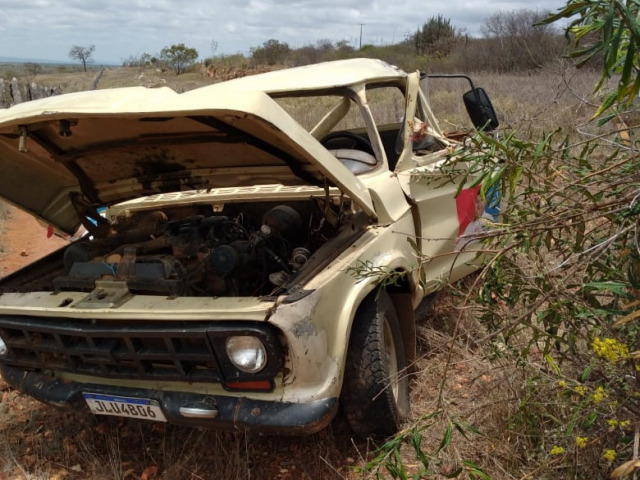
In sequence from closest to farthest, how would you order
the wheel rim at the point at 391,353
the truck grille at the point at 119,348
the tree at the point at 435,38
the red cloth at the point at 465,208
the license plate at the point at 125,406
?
the truck grille at the point at 119,348 → the license plate at the point at 125,406 → the wheel rim at the point at 391,353 → the red cloth at the point at 465,208 → the tree at the point at 435,38

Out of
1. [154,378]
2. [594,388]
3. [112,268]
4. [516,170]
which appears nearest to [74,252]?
[112,268]

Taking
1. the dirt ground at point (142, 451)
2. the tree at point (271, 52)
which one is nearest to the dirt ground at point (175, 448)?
the dirt ground at point (142, 451)

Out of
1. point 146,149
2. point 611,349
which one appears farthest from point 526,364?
point 146,149

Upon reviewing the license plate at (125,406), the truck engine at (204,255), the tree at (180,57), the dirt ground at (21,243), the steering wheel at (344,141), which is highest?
the tree at (180,57)

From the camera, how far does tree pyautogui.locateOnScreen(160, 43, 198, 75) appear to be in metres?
36.4

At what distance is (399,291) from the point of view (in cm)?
328

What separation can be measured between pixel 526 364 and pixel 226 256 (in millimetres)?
1510

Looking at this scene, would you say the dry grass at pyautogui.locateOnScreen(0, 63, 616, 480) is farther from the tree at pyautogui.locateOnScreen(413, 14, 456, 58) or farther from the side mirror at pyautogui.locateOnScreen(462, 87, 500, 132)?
the tree at pyautogui.locateOnScreen(413, 14, 456, 58)

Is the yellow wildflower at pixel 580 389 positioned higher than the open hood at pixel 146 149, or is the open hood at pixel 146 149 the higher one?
the open hood at pixel 146 149

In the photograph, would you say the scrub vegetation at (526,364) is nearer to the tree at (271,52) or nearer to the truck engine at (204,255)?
the truck engine at (204,255)

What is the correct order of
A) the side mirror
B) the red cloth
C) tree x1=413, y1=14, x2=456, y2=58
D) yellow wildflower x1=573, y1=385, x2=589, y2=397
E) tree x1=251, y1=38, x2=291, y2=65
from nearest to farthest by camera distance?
yellow wildflower x1=573, y1=385, x2=589, y2=397, the side mirror, the red cloth, tree x1=413, y1=14, x2=456, y2=58, tree x1=251, y1=38, x2=291, y2=65

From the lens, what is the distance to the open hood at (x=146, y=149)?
235 cm

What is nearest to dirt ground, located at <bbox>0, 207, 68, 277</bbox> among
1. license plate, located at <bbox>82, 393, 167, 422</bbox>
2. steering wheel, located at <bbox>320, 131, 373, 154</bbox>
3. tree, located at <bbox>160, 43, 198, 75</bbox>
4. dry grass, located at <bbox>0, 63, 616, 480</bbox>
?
dry grass, located at <bbox>0, 63, 616, 480</bbox>

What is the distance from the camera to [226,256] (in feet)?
9.67
